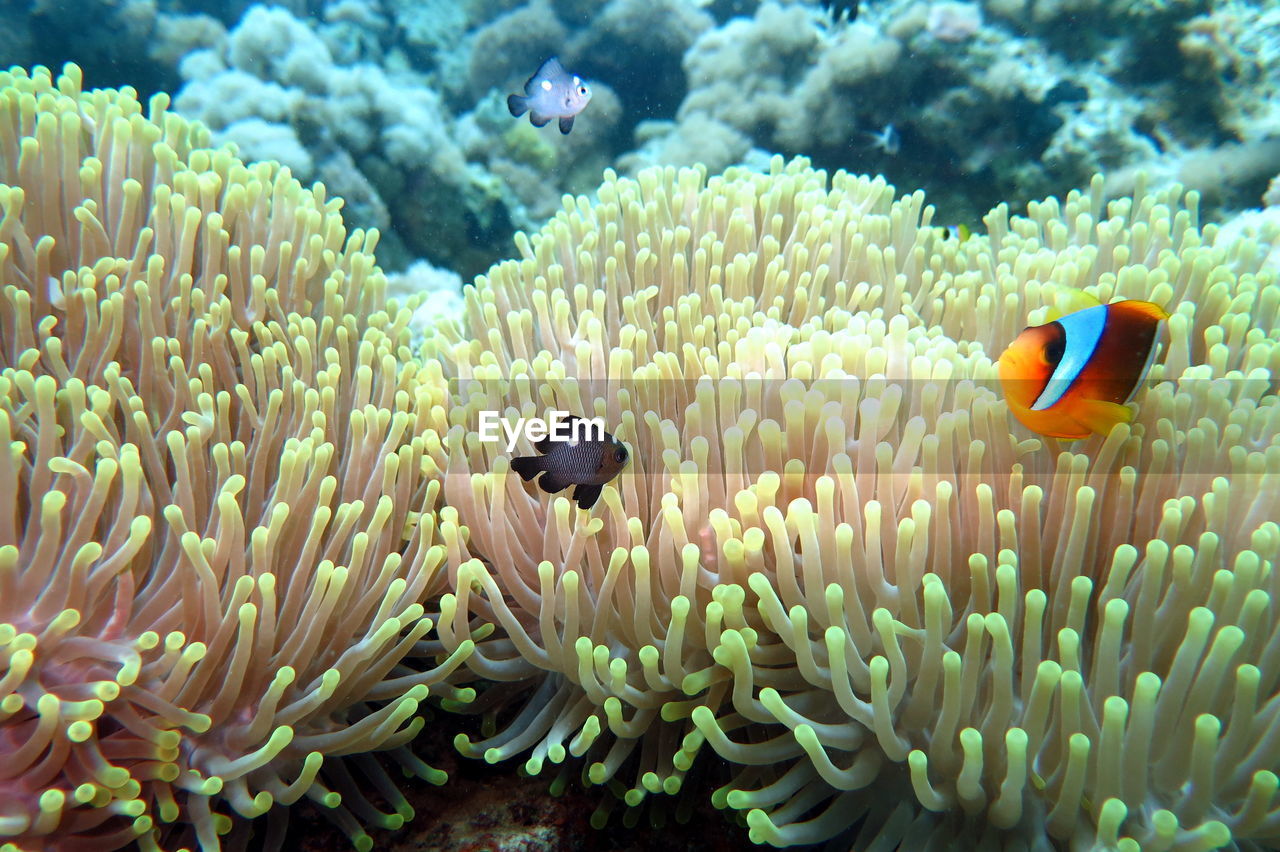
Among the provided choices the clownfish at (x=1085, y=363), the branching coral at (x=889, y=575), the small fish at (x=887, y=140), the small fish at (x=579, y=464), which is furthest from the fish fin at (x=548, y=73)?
the clownfish at (x=1085, y=363)

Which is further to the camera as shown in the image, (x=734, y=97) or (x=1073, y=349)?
(x=734, y=97)

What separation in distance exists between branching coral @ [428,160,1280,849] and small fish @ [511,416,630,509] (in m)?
0.06

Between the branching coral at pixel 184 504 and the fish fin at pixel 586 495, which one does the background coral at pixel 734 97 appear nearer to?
the branching coral at pixel 184 504

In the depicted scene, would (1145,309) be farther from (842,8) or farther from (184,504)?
(842,8)

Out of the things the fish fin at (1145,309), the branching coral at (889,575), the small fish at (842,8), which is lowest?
the branching coral at (889,575)

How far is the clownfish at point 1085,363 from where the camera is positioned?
150 cm

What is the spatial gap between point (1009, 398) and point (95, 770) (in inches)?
78.1

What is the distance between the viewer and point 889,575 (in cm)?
146

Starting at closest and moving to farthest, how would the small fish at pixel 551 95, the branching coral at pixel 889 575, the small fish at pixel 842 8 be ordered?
the branching coral at pixel 889 575
the small fish at pixel 551 95
the small fish at pixel 842 8

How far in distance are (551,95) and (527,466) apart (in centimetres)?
342

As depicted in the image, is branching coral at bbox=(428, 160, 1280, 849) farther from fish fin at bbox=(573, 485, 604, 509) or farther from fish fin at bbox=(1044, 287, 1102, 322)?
fish fin at bbox=(1044, 287, 1102, 322)

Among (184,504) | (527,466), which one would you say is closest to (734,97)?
(527,466)

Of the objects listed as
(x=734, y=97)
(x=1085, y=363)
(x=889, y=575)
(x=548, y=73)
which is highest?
(x=734, y=97)

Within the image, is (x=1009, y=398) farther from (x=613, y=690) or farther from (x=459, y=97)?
(x=459, y=97)
